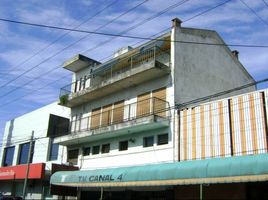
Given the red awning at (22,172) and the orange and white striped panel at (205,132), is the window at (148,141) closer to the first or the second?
the orange and white striped panel at (205,132)

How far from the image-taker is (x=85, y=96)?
26.0 meters

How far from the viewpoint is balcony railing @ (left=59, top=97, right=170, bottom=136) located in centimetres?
2030

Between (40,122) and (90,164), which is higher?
(40,122)

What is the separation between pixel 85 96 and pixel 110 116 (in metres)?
2.95

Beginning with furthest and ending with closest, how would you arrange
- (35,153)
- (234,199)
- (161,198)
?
(35,153) < (161,198) < (234,199)

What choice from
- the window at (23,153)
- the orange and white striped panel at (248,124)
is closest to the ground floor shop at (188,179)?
the orange and white striped panel at (248,124)

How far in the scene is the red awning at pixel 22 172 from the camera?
949 inches

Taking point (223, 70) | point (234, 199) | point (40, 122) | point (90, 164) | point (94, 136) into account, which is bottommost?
point (234, 199)

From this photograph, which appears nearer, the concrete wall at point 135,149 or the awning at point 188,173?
the awning at point 188,173

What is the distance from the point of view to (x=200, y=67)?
22297 mm

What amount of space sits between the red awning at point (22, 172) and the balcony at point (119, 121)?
2608 mm

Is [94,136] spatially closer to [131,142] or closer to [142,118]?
[131,142]

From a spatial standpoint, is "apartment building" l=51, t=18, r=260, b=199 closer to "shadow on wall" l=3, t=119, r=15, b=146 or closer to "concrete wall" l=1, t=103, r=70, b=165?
"concrete wall" l=1, t=103, r=70, b=165

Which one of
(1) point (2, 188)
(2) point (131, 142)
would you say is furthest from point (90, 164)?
(1) point (2, 188)
